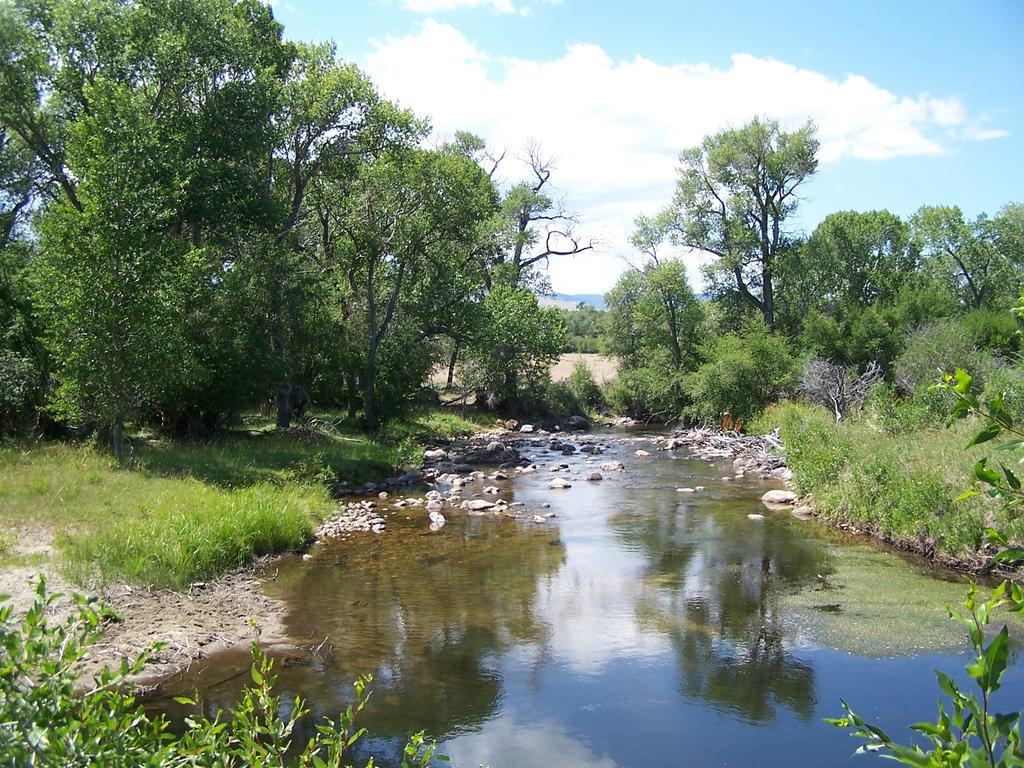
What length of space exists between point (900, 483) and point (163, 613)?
551 inches

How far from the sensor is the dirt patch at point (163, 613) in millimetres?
9961

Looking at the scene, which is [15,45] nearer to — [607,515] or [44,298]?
[44,298]

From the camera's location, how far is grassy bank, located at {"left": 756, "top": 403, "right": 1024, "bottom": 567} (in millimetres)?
14039

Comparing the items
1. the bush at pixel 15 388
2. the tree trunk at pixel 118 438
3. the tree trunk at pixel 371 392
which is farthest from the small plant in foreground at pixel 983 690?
the tree trunk at pixel 371 392

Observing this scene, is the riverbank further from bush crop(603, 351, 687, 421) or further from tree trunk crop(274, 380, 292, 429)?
bush crop(603, 351, 687, 421)

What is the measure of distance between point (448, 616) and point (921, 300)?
3766 cm

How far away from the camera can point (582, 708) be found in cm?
934

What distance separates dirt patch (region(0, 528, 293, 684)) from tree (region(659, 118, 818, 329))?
36930 mm

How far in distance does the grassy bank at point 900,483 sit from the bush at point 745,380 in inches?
520

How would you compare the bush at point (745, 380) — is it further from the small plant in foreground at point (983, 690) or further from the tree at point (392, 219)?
the small plant in foreground at point (983, 690)

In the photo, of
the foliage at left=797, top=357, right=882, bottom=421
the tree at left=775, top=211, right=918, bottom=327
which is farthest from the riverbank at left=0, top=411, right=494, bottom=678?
the tree at left=775, top=211, right=918, bottom=327

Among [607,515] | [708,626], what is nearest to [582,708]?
[708,626]

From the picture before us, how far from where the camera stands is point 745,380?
35.8 metres

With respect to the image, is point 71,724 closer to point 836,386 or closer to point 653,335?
point 836,386
